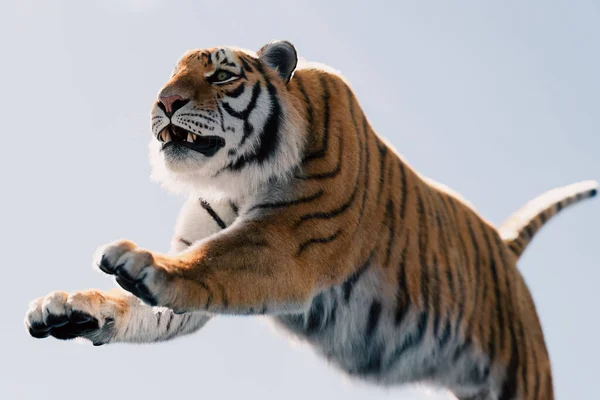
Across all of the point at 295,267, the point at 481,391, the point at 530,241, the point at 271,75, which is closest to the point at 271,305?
the point at 295,267

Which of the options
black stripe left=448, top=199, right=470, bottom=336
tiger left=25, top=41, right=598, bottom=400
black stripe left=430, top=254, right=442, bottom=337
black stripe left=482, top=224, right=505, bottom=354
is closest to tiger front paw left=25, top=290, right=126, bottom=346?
tiger left=25, top=41, right=598, bottom=400

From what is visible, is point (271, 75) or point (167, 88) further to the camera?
point (271, 75)

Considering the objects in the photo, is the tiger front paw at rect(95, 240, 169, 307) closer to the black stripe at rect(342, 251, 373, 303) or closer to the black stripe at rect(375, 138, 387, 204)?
the black stripe at rect(342, 251, 373, 303)

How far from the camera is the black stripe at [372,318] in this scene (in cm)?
452

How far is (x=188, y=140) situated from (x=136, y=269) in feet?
3.20

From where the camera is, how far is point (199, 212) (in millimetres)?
4684

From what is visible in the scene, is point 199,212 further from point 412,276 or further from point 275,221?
point 412,276

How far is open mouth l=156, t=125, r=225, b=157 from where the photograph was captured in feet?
13.1

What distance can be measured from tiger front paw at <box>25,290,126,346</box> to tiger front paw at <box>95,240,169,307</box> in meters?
0.73

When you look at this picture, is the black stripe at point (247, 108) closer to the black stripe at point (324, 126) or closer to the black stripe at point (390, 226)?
the black stripe at point (324, 126)

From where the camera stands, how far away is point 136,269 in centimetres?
324

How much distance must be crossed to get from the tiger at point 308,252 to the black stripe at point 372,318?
0.01 meters

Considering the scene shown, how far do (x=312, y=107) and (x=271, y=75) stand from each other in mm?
282

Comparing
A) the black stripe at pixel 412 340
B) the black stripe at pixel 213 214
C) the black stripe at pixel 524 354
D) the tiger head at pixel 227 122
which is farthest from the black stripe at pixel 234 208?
the black stripe at pixel 524 354
